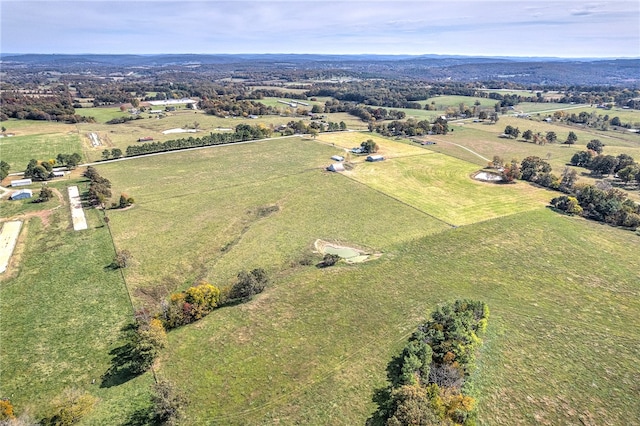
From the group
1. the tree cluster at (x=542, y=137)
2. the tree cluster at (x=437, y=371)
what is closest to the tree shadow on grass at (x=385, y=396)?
the tree cluster at (x=437, y=371)

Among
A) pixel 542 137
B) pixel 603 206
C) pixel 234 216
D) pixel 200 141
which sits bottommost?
pixel 234 216

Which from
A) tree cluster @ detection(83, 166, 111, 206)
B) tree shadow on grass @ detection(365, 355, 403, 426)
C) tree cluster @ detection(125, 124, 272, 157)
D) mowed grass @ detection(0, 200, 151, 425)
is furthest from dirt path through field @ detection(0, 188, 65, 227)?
tree shadow on grass @ detection(365, 355, 403, 426)

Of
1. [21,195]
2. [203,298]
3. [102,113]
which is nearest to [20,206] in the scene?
[21,195]

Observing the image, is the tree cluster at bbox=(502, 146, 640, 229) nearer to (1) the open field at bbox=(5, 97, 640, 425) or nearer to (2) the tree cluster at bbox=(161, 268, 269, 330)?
(1) the open field at bbox=(5, 97, 640, 425)

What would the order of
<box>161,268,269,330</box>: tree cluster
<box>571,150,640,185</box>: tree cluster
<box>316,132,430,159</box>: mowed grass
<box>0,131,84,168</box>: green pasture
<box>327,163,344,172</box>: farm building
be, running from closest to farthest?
<box>161,268,269,330</box>: tree cluster
<box>571,150,640,185</box>: tree cluster
<box>327,163,344,172</box>: farm building
<box>0,131,84,168</box>: green pasture
<box>316,132,430,159</box>: mowed grass

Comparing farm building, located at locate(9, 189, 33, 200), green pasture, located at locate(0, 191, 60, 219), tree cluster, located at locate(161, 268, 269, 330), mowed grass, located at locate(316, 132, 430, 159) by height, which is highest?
mowed grass, located at locate(316, 132, 430, 159)

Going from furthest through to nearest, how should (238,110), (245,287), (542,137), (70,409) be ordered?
(238,110), (542,137), (245,287), (70,409)

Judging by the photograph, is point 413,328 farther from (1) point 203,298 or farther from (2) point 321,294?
(1) point 203,298

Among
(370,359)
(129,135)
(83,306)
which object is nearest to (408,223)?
(370,359)

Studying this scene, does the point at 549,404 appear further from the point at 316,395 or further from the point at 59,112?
the point at 59,112
